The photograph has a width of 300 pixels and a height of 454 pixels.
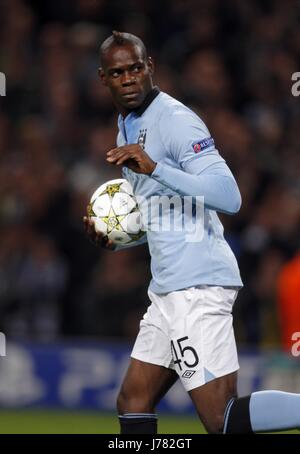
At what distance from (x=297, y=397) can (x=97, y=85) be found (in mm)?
6350

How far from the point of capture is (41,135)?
1013cm

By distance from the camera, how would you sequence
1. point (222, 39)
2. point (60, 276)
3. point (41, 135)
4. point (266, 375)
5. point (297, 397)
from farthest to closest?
1. point (222, 39)
2. point (41, 135)
3. point (60, 276)
4. point (266, 375)
5. point (297, 397)

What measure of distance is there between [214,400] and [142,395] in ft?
1.22

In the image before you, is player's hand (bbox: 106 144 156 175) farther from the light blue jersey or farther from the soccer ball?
the soccer ball

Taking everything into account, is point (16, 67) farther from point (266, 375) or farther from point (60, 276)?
point (266, 375)

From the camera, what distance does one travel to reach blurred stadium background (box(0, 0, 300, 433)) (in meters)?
8.99

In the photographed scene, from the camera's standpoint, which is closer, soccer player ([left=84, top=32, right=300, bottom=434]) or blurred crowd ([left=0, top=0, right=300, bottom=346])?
soccer player ([left=84, top=32, right=300, bottom=434])

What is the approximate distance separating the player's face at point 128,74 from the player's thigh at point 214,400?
119 cm

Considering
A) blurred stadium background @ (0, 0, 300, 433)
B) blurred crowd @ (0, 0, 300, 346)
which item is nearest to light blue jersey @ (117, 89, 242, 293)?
blurred stadium background @ (0, 0, 300, 433)

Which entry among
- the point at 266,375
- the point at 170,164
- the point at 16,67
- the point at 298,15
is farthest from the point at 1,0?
the point at 170,164

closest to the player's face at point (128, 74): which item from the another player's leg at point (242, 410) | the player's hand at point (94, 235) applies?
the player's hand at point (94, 235)

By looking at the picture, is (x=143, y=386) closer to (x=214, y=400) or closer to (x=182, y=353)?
(x=182, y=353)

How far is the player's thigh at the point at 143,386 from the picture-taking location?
4.58 m

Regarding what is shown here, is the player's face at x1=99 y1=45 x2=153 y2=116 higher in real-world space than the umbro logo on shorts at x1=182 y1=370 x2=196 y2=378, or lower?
higher
